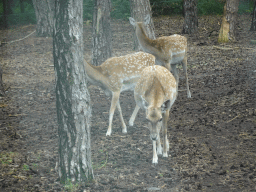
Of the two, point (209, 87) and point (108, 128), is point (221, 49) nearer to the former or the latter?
point (209, 87)

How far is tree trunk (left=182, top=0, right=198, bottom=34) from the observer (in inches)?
638

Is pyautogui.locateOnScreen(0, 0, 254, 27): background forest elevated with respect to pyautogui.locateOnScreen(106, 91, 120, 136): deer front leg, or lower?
elevated

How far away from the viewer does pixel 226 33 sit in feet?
44.9

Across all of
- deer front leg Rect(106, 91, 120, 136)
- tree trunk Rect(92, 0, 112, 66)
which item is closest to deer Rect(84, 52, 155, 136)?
deer front leg Rect(106, 91, 120, 136)

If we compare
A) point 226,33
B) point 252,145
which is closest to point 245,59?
point 226,33

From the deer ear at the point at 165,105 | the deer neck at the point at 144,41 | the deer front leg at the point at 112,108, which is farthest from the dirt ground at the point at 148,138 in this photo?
the deer neck at the point at 144,41

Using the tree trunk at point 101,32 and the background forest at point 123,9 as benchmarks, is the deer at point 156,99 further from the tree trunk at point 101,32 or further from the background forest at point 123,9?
the background forest at point 123,9

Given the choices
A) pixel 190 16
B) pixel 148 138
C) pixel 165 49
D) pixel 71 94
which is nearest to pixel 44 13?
pixel 190 16

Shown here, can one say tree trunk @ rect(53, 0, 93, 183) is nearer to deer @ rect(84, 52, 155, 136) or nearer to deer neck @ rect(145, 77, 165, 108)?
deer neck @ rect(145, 77, 165, 108)

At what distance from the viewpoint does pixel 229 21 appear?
13438 millimetres

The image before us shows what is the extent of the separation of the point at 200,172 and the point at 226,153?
0.76 m

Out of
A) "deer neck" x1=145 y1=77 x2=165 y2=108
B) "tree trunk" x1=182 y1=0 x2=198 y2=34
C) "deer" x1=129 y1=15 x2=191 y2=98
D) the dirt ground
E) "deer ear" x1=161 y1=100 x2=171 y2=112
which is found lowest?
the dirt ground

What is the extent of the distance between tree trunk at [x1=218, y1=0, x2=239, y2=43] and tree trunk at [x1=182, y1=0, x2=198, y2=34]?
2895 mm

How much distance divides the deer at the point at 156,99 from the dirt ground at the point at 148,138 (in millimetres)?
378
